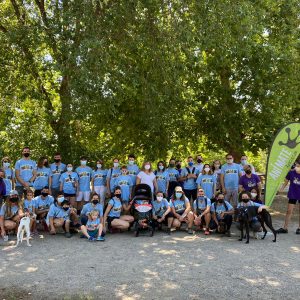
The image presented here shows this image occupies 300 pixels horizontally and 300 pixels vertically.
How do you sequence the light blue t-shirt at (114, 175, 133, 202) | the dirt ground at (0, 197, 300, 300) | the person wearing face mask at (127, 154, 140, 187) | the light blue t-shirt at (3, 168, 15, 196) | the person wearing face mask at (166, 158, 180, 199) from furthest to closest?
the person wearing face mask at (166, 158, 180, 199) → the person wearing face mask at (127, 154, 140, 187) → the light blue t-shirt at (114, 175, 133, 202) → the light blue t-shirt at (3, 168, 15, 196) → the dirt ground at (0, 197, 300, 300)

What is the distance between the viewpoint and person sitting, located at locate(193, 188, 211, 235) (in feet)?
34.7

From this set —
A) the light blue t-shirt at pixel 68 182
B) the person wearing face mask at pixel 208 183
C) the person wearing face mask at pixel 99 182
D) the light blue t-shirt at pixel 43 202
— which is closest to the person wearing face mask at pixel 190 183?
the person wearing face mask at pixel 208 183

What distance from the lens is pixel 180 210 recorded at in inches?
426

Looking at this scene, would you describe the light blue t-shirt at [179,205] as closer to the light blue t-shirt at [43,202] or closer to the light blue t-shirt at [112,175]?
the light blue t-shirt at [112,175]

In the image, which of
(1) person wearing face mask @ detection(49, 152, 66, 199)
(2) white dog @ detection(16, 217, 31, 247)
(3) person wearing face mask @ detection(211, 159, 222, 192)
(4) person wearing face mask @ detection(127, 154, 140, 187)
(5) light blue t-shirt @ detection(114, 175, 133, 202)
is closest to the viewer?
(2) white dog @ detection(16, 217, 31, 247)

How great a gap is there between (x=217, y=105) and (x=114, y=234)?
7253 millimetres

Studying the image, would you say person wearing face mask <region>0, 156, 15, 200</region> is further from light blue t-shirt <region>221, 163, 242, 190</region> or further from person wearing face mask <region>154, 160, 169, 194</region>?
light blue t-shirt <region>221, 163, 242, 190</region>

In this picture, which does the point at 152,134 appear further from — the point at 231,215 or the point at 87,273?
the point at 87,273

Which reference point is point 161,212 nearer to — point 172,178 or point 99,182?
point 172,178

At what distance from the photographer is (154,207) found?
10.8 metres

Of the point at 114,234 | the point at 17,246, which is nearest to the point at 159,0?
the point at 114,234

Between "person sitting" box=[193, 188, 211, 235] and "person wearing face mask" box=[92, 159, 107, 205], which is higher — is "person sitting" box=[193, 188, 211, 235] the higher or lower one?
the lower one

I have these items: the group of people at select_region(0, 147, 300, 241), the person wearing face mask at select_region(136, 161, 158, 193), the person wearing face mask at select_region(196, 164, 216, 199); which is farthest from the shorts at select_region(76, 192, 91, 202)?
the person wearing face mask at select_region(196, 164, 216, 199)

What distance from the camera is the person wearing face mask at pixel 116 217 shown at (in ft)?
34.3
